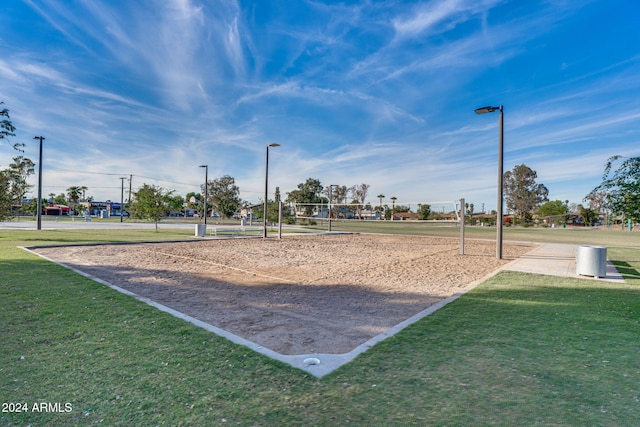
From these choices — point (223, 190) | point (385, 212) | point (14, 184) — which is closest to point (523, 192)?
point (385, 212)

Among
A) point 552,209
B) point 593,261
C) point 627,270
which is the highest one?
point 552,209

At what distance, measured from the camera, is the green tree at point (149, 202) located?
25.2m

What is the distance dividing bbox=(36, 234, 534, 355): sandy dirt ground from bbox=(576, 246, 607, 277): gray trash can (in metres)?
2.27

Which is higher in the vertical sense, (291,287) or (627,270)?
(627,270)

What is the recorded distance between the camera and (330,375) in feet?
10.1

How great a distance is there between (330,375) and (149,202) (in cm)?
2567

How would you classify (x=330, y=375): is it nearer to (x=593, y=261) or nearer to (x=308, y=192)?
(x=593, y=261)

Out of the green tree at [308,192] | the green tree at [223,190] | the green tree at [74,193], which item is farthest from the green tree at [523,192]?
the green tree at [74,193]

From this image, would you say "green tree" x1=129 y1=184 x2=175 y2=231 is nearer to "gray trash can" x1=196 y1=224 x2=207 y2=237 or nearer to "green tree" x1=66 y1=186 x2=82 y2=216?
"gray trash can" x1=196 y1=224 x2=207 y2=237

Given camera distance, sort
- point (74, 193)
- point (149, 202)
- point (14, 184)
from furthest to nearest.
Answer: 1. point (74, 193)
2. point (149, 202)
3. point (14, 184)

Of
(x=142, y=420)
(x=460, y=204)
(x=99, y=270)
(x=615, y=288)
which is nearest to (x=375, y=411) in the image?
(x=142, y=420)

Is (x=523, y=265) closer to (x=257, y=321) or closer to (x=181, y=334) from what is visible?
(x=257, y=321)

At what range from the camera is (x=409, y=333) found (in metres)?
4.18

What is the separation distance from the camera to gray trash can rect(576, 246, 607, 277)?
27.3 feet
